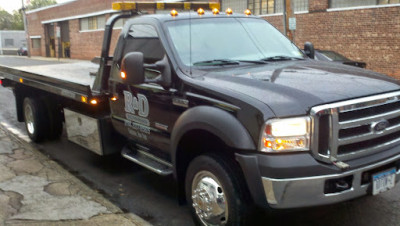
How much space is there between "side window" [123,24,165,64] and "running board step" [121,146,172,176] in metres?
1.05

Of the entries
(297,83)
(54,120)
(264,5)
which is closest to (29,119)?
(54,120)

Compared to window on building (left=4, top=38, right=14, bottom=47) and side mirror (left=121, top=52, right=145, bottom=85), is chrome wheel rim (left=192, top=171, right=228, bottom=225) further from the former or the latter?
window on building (left=4, top=38, right=14, bottom=47)

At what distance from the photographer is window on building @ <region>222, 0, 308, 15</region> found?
62.5 ft

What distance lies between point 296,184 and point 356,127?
684 mm

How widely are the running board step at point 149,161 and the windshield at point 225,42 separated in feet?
3.56

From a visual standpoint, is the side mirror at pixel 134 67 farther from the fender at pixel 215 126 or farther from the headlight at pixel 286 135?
the headlight at pixel 286 135

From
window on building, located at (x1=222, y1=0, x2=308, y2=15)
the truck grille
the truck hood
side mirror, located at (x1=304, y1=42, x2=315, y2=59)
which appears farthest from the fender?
window on building, located at (x1=222, y1=0, x2=308, y2=15)

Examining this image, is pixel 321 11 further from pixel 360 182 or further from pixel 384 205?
pixel 360 182

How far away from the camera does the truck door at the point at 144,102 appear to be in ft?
13.7

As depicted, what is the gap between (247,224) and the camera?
11.1ft

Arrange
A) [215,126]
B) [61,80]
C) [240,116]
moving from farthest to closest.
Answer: [61,80] < [215,126] < [240,116]

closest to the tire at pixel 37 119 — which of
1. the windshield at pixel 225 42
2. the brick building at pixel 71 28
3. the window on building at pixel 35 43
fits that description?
the windshield at pixel 225 42

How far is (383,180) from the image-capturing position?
10.9ft

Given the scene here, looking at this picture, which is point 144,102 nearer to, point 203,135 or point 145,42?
point 145,42
